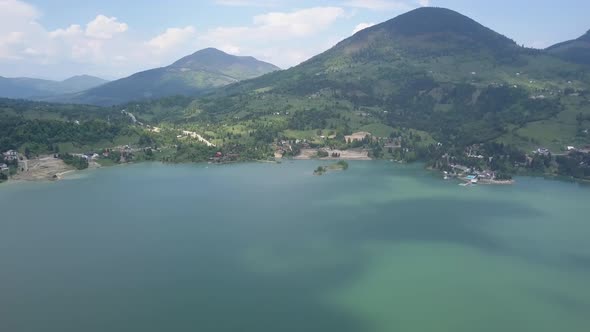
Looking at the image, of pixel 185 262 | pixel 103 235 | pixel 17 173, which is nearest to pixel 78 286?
pixel 185 262

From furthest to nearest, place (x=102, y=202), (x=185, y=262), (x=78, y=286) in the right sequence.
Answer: (x=102, y=202), (x=185, y=262), (x=78, y=286)

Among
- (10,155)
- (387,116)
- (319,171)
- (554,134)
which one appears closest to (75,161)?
(10,155)

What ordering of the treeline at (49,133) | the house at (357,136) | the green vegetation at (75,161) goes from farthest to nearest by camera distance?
1. the house at (357,136)
2. the treeline at (49,133)
3. the green vegetation at (75,161)

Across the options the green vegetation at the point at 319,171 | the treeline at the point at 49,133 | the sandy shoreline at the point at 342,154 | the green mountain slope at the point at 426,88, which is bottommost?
the green vegetation at the point at 319,171

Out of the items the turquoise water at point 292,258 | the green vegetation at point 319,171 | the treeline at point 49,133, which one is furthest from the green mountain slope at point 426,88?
the turquoise water at point 292,258

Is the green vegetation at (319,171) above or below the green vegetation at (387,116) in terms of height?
below

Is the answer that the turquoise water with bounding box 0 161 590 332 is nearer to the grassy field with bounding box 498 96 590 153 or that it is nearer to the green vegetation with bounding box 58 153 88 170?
the green vegetation with bounding box 58 153 88 170

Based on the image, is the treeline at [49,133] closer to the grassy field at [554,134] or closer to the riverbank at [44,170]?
the riverbank at [44,170]

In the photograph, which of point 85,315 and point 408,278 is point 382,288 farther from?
point 85,315
